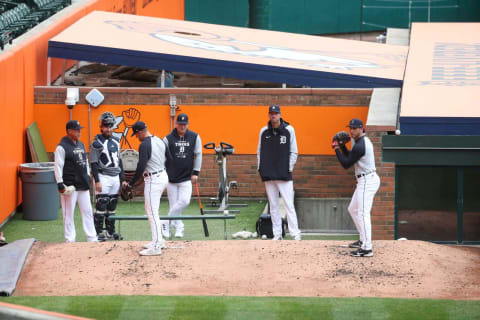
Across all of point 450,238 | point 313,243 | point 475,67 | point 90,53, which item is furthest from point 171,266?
point 475,67

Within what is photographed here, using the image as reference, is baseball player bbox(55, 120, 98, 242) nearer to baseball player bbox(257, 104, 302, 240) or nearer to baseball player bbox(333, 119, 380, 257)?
baseball player bbox(257, 104, 302, 240)

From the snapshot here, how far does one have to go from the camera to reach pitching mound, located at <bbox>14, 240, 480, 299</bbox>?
9.27m

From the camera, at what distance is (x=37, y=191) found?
14000 millimetres

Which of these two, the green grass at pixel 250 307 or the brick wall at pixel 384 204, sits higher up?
the brick wall at pixel 384 204

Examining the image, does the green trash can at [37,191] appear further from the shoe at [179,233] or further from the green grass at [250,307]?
the green grass at [250,307]

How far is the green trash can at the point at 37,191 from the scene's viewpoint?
45.9ft

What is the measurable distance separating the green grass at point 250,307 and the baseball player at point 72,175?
2563 millimetres

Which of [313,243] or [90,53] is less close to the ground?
[90,53]

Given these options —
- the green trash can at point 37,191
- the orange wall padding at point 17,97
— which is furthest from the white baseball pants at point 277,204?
the orange wall padding at point 17,97

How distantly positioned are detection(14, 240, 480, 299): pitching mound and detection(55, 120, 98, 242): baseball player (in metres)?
0.62

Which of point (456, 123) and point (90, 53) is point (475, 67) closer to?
point (456, 123)

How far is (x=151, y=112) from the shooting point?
1598cm

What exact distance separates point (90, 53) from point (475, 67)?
7.86 meters

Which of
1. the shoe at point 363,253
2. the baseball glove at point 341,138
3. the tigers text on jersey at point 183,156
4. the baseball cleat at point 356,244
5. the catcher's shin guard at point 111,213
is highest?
the baseball glove at point 341,138
